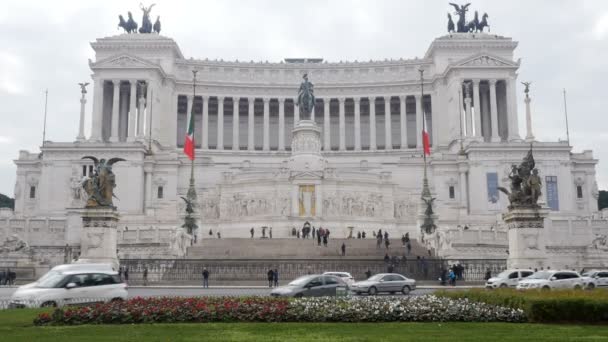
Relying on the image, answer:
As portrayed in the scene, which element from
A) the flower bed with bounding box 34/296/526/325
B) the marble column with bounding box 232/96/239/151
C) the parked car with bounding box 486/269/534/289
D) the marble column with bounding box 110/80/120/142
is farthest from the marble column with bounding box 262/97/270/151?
the flower bed with bounding box 34/296/526/325

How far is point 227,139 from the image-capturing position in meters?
114

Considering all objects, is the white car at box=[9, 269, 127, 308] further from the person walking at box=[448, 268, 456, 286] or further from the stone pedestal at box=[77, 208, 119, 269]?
the person walking at box=[448, 268, 456, 286]

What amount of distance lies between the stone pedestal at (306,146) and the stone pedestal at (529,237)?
4057 centimetres

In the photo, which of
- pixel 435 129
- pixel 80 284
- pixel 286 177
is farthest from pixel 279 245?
pixel 435 129

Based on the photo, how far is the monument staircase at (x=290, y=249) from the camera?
1988 inches

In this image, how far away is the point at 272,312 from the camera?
63.4 feet

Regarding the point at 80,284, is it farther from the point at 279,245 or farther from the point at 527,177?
the point at 279,245

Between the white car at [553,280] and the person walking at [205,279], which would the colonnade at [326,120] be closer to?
the person walking at [205,279]

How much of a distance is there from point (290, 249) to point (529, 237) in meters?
22.2

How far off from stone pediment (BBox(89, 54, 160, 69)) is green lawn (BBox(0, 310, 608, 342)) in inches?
3281

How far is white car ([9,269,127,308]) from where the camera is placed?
76.1 feet

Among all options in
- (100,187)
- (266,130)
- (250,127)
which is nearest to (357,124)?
(266,130)

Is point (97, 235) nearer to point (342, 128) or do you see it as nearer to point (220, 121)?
point (220, 121)

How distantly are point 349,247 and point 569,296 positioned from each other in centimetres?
3443
